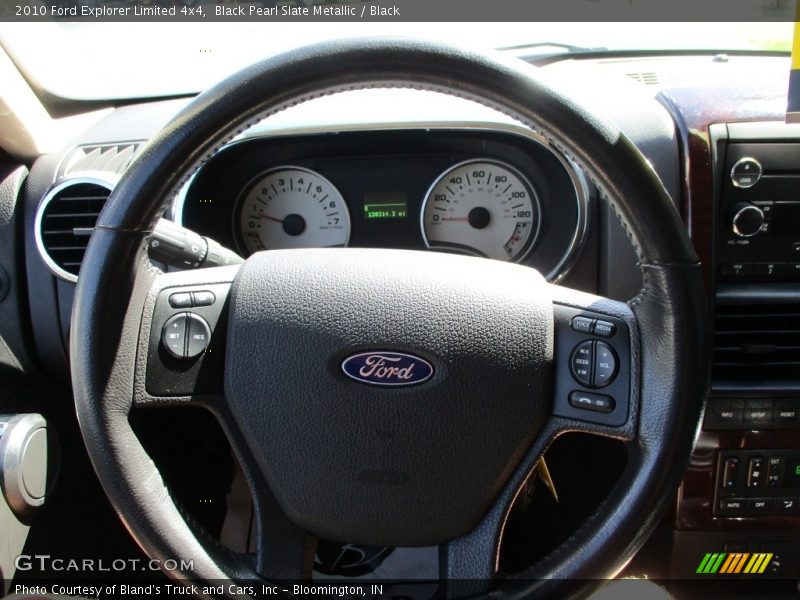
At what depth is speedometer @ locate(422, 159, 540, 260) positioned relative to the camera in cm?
179

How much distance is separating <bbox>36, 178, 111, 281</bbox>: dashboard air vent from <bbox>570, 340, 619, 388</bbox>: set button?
3.53 ft

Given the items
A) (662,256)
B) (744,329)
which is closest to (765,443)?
(744,329)

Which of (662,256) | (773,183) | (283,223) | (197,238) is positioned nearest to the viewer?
(662,256)

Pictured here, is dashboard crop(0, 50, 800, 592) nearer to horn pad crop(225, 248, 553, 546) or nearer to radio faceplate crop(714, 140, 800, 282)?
radio faceplate crop(714, 140, 800, 282)

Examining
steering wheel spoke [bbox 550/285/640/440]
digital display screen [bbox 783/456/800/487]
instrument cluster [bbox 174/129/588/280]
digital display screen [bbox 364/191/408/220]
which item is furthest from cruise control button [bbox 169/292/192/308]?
digital display screen [bbox 783/456/800/487]

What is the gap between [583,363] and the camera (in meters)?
1.07

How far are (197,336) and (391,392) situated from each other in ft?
0.97

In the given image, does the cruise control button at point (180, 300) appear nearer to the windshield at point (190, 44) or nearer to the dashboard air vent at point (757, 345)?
the windshield at point (190, 44)

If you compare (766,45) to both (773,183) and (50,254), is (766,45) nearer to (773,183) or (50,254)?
(773,183)

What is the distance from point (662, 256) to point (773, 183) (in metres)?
0.65

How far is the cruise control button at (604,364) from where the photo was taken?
1058mm

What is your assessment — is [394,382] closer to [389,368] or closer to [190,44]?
[389,368]

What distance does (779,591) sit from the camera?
172 centimetres

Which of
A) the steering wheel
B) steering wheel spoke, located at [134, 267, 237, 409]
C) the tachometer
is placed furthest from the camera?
the tachometer
